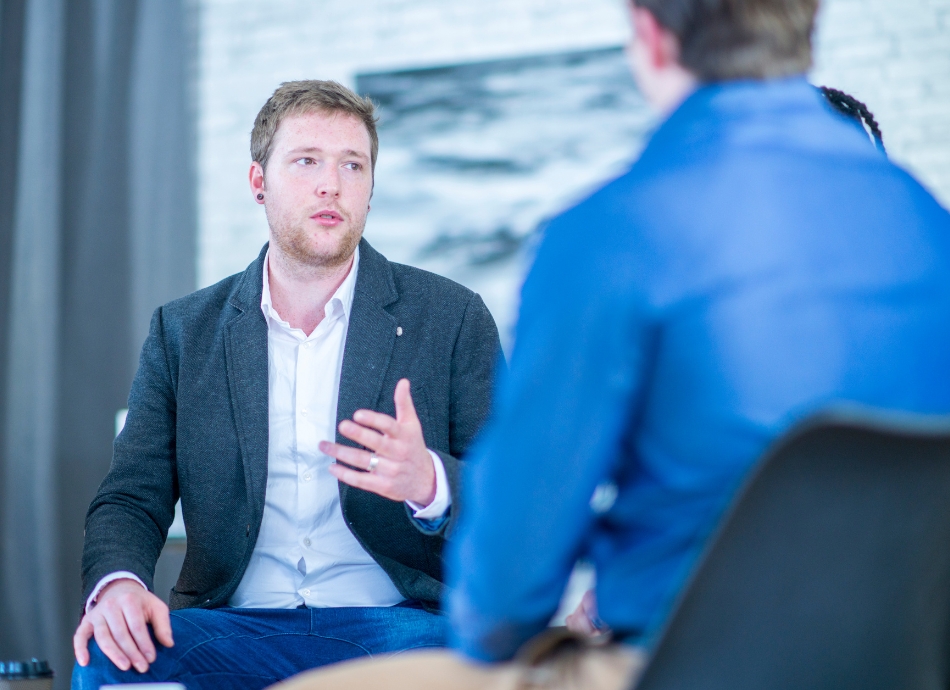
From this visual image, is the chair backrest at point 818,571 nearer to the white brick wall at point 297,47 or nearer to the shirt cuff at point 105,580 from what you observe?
the shirt cuff at point 105,580

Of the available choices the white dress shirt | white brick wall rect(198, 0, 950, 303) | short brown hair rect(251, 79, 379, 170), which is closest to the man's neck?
the white dress shirt

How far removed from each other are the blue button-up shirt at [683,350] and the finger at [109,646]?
89 centimetres

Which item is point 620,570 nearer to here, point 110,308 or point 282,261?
point 282,261

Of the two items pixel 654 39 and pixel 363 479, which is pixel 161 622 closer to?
pixel 363 479

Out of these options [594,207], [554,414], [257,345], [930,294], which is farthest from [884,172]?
[257,345]

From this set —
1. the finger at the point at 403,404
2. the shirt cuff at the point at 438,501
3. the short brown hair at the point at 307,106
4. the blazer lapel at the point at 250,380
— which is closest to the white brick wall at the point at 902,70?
the short brown hair at the point at 307,106

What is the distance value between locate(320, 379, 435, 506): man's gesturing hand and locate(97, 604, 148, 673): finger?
0.50 meters

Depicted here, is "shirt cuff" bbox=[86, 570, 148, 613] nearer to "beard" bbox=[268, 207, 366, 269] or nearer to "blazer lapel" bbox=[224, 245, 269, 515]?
"blazer lapel" bbox=[224, 245, 269, 515]

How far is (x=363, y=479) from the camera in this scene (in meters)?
1.22

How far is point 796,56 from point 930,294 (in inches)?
9.6

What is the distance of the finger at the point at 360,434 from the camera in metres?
1.15

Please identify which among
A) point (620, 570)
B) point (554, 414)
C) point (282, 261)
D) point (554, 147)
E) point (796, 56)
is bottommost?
point (620, 570)

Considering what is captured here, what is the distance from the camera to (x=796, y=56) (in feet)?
2.88

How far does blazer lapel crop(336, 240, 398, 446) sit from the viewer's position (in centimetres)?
189
